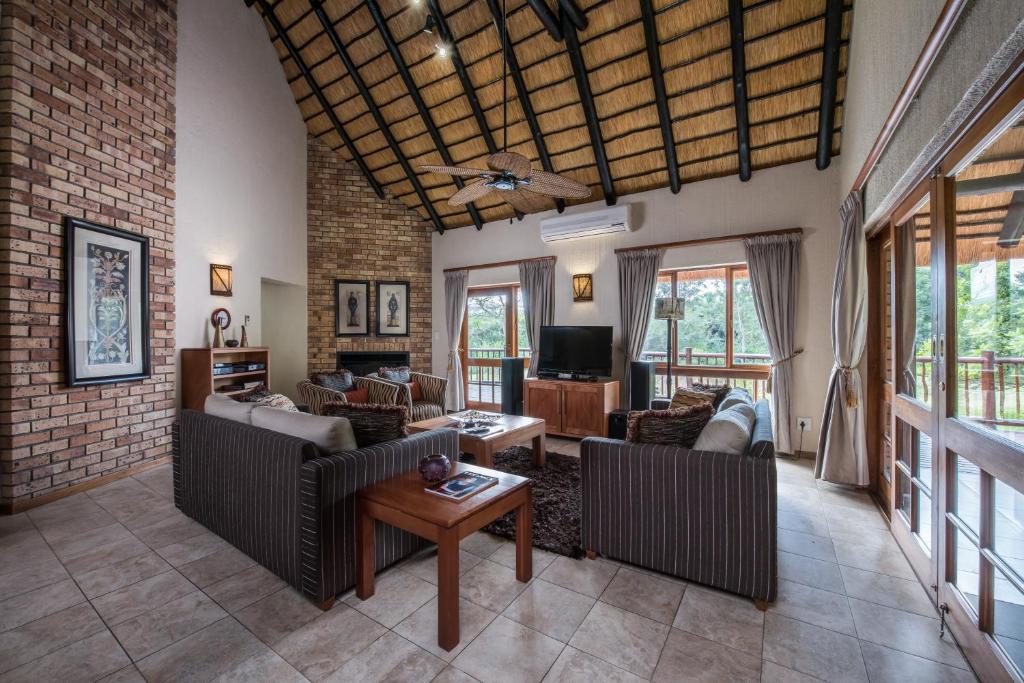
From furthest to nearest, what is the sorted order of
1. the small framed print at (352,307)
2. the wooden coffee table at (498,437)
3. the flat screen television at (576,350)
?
the small framed print at (352,307)
the flat screen television at (576,350)
the wooden coffee table at (498,437)

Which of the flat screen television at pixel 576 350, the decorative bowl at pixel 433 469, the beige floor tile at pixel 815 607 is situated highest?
the flat screen television at pixel 576 350

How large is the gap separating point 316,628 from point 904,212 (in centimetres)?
377

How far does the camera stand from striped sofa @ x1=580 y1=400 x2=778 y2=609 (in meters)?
1.91

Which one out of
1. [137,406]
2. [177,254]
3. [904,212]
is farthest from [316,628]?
[177,254]

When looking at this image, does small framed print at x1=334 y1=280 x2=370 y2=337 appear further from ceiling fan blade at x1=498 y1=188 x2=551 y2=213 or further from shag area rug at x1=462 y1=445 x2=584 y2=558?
shag area rug at x1=462 y1=445 x2=584 y2=558

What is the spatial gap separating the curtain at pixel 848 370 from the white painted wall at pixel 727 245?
3.06 ft

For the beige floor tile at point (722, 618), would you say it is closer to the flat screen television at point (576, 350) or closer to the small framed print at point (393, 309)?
the flat screen television at point (576, 350)

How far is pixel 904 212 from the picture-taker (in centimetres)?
250

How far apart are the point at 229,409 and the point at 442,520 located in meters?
1.69

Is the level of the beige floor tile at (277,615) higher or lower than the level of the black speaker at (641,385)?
lower

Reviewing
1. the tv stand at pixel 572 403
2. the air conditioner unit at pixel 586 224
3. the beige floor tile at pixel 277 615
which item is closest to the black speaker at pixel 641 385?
the tv stand at pixel 572 403

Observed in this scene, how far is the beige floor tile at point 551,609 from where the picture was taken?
1.81m

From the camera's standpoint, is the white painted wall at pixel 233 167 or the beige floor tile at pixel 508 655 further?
the white painted wall at pixel 233 167

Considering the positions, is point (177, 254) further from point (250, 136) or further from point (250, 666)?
point (250, 666)
